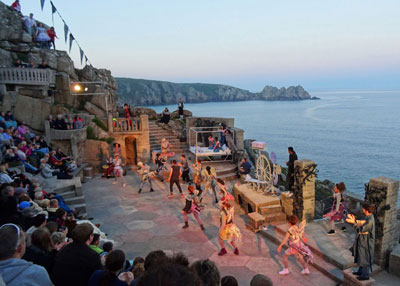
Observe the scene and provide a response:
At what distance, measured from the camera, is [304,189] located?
9266 millimetres

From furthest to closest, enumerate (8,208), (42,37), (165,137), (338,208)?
(165,137), (42,37), (338,208), (8,208)

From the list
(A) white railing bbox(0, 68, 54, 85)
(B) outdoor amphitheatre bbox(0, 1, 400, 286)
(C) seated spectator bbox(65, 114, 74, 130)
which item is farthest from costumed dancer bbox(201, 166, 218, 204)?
Result: (A) white railing bbox(0, 68, 54, 85)

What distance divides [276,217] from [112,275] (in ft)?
25.9

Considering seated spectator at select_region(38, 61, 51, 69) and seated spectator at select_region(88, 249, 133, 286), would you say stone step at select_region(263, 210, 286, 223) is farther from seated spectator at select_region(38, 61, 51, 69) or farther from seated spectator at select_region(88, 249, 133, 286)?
seated spectator at select_region(38, 61, 51, 69)

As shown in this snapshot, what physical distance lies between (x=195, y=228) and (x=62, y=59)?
16878 millimetres

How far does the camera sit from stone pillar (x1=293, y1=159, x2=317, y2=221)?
357 inches

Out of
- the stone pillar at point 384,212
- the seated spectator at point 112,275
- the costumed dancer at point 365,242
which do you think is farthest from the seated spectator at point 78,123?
the costumed dancer at point 365,242

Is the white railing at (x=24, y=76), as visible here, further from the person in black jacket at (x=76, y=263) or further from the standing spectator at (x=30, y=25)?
the person in black jacket at (x=76, y=263)

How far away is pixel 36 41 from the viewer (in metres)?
20.6

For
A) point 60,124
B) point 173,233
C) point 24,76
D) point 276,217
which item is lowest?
point 173,233

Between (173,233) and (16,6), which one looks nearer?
(173,233)

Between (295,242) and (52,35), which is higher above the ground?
(52,35)

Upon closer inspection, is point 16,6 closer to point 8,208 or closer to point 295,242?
point 8,208

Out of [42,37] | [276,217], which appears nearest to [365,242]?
[276,217]
